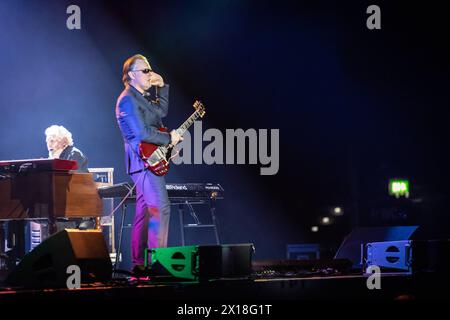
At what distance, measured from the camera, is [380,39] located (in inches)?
412

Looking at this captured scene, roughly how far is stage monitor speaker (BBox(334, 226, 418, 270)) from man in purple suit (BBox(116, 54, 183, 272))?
1908mm

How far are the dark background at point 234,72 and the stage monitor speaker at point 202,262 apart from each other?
180 inches

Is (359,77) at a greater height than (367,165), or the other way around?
(359,77)

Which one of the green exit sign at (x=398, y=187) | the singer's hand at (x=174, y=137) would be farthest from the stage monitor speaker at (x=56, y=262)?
the green exit sign at (x=398, y=187)

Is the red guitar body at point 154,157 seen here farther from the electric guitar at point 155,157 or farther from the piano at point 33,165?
the piano at point 33,165

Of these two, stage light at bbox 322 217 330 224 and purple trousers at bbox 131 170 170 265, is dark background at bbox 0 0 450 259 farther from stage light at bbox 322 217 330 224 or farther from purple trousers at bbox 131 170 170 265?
purple trousers at bbox 131 170 170 265

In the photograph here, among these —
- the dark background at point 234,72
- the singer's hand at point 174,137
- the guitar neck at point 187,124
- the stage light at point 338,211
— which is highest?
the dark background at point 234,72

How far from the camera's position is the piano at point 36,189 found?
21.0 feet

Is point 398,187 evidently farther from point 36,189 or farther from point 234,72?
point 36,189

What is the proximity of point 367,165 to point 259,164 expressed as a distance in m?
3.36

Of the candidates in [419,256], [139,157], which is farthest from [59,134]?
[419,256]

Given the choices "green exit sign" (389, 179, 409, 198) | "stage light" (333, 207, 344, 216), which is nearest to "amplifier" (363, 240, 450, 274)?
"stage light" (333, 207, 344, 216)
